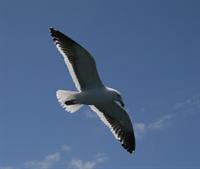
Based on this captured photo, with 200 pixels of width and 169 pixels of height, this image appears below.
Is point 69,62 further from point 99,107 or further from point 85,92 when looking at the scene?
point 99,107

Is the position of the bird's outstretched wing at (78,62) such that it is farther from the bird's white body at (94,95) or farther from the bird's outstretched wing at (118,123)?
the bird's outstretched wing at (118,123)

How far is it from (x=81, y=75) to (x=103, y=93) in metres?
0.71

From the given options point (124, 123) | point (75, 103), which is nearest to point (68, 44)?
point (75, 103)

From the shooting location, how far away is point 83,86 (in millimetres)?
15367

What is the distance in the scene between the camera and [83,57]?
1470cm

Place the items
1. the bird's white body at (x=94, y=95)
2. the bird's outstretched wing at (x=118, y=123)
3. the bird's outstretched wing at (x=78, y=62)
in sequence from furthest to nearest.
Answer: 1. the bird's outstretched wing at (x=118, y=123)
2. the bird's white body at (x=94, y=95)
3. the bird's outstretched wing at (x=78, y=62)

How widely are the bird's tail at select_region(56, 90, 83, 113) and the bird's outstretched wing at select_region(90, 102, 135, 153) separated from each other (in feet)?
3.11

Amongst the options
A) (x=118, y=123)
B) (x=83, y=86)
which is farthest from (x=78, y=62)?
(x=118, y=123)

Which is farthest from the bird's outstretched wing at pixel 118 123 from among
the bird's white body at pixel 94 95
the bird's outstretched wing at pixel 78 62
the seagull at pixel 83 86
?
the bird's outstretched wing at pixel 78 62

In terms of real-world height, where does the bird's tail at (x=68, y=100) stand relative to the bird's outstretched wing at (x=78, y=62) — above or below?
below

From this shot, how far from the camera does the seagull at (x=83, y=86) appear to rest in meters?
14.7

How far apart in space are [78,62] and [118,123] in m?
2.36

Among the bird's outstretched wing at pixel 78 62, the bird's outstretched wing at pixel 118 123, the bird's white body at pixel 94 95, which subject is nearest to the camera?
the bird's outstretched wing at pixel 78 62

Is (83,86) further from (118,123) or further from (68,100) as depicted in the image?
(118,123)
